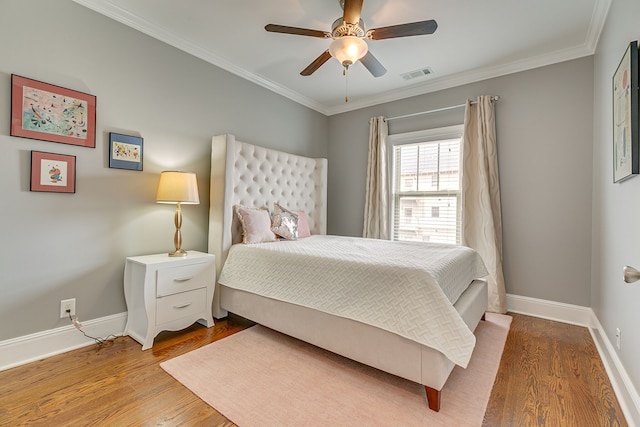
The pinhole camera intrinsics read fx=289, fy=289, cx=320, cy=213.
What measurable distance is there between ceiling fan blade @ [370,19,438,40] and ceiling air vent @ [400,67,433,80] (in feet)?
4.74

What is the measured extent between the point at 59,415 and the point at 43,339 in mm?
846

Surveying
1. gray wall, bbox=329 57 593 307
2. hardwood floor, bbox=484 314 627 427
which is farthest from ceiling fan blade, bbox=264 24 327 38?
hardwood floor, bbox=484 314 627 427

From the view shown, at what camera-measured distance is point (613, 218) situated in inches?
81.9

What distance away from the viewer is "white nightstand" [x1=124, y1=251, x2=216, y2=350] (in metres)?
2.20

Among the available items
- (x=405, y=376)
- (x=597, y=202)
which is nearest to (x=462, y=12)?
(x=597, y=202)

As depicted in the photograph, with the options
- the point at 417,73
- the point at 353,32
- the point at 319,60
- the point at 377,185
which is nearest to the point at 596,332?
the point at 377,185

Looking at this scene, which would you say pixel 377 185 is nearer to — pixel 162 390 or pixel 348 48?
pixel 348 48

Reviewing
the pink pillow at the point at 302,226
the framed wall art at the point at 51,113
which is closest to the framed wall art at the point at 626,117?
the pink pillow at the point at 302,226

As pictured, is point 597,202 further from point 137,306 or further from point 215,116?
point 137,306

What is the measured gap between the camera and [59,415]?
148cm

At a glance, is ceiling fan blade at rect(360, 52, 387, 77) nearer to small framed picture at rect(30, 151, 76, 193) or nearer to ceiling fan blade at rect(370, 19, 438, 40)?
ceiling fan blade at rect(370, 19, 438, 40)

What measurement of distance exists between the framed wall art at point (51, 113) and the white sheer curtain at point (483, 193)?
3.65 meters

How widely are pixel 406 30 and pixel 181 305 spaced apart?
2676mm

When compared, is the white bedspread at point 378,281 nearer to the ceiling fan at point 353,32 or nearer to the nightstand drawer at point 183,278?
the nightstand drawer at point 183,278
